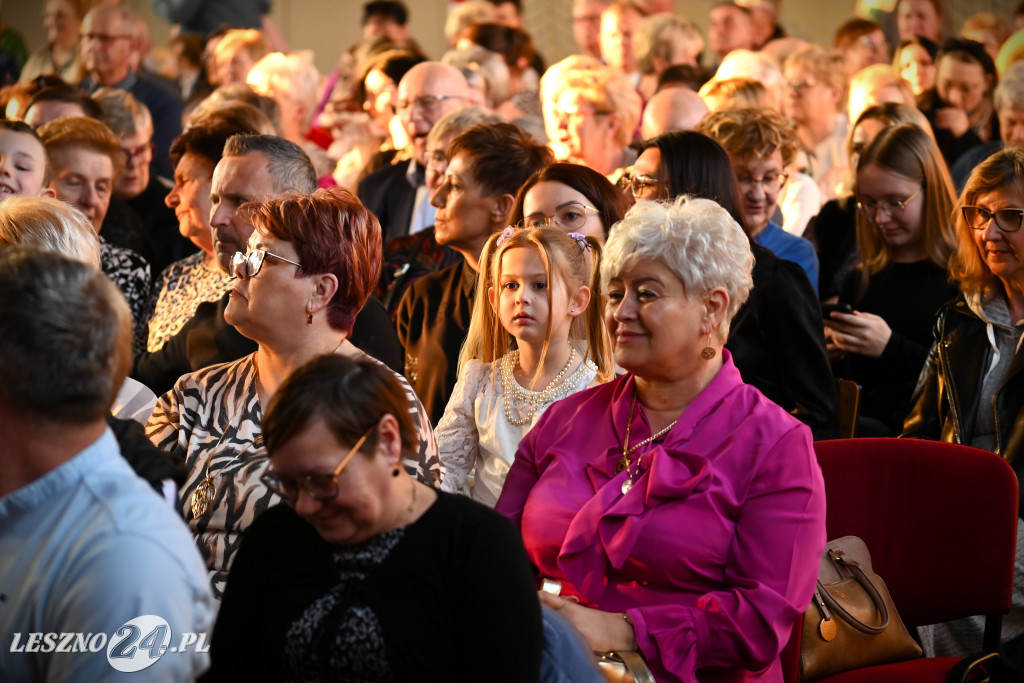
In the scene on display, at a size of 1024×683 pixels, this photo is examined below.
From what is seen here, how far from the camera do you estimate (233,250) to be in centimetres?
353

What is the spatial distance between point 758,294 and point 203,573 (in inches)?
92.0

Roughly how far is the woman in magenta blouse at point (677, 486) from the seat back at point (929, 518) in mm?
540

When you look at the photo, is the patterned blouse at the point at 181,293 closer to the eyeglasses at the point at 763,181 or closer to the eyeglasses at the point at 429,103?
the eyeglasses at the point at 429,103

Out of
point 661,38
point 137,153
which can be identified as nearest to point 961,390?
point 137,153

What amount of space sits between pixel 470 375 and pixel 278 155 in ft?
3.17

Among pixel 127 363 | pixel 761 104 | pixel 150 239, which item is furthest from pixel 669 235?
pixel 761 104

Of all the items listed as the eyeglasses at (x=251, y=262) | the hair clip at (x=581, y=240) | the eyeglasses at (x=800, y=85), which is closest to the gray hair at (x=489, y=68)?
the eyeglasses at (x=800, y=85)

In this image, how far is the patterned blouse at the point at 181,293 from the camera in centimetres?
385

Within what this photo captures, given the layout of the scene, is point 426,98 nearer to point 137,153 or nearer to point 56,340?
point 137,153

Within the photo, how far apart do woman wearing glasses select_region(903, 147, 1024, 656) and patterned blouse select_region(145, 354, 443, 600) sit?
A: 171 centimetres

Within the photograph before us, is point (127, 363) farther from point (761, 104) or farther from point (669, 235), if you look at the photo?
point (761, 104)

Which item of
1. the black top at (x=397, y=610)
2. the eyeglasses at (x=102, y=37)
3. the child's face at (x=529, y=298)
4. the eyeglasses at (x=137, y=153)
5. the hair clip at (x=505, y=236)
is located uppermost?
the eyeglasses at (x=102, y=37)

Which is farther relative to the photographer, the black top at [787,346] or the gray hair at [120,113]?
the gray hair at [120,113]

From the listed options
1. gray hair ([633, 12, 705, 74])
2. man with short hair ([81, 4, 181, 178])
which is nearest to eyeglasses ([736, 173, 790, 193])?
gray hair ([633, 12, 705, 74])
